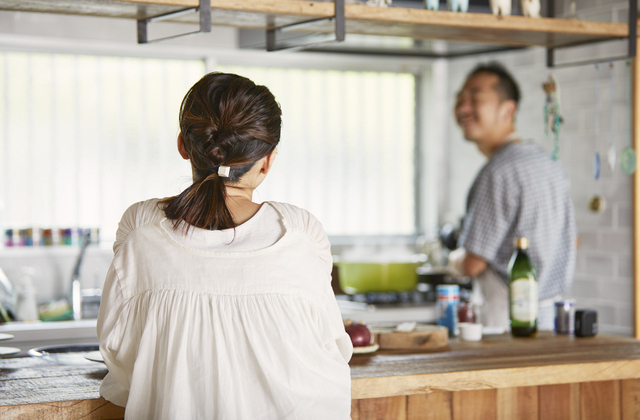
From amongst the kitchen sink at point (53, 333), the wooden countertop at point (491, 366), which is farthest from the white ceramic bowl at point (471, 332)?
the kitchen sink at point (53, 333)

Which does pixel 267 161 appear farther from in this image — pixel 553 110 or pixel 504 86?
pixel 504 86

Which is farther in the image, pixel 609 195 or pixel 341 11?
pixel 609 195

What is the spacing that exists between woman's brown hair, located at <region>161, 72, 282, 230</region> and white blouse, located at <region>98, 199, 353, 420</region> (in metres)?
0.03

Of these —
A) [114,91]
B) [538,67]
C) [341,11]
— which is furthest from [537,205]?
[114,91]

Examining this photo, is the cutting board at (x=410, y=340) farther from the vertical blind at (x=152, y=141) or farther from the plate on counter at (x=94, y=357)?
the vertical blind at (x=152, y=141)

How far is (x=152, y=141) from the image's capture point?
14.0ft

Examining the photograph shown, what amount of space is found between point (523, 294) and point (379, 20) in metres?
Result: 0.96

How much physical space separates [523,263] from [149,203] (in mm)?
1363

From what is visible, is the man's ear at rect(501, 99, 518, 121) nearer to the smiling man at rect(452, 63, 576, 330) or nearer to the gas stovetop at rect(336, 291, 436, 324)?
the smiling man at rect(452, 63, 576, 330)

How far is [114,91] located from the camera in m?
4.17

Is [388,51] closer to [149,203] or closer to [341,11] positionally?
[341,11]

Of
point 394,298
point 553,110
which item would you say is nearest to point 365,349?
point 553,110

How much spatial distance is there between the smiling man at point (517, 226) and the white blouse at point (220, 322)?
1582 millimetres

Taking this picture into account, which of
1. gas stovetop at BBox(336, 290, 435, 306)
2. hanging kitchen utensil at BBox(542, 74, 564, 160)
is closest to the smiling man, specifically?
hanging kitchen utensil at BBox(542, 74, 564, 160)
